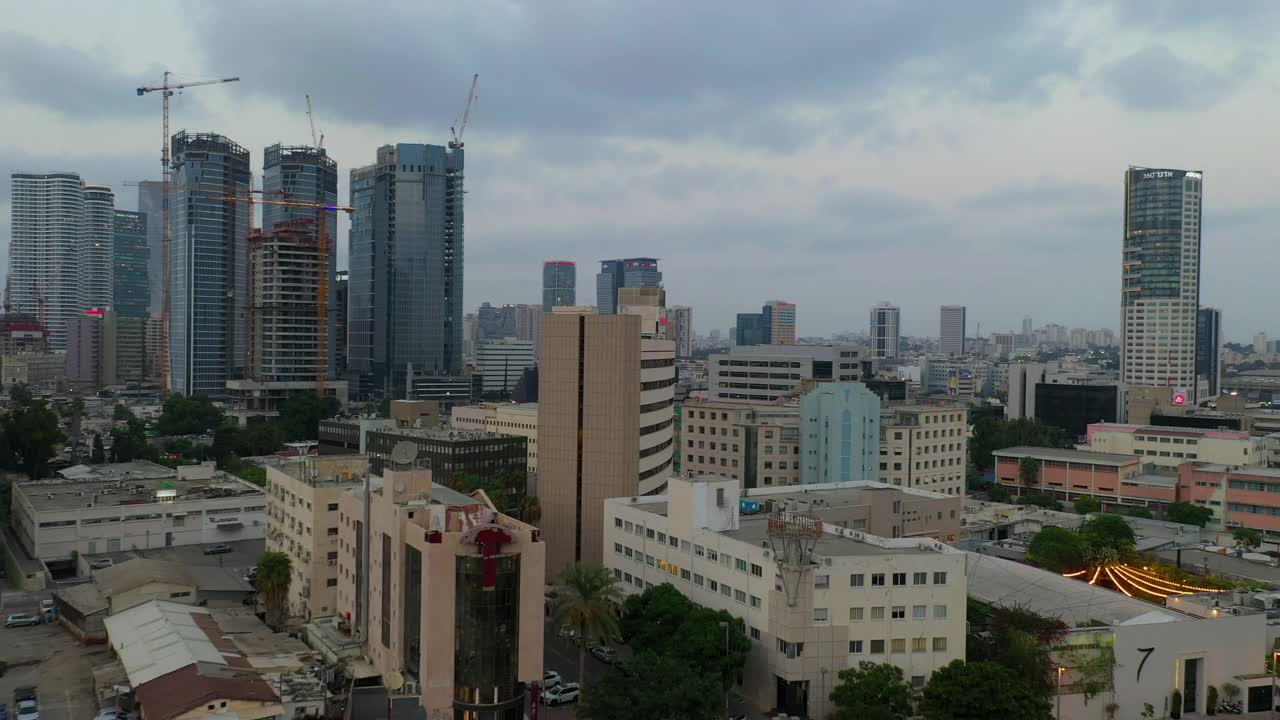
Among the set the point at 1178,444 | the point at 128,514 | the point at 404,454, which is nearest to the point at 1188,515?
the point at 1178,444

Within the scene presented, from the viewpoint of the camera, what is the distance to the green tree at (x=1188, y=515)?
8644 centimetres

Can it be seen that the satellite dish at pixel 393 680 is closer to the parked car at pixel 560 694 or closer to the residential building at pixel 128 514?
the parked car at pixel 560 694

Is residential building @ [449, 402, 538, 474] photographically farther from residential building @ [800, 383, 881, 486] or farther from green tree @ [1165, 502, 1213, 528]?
green tree @ [1165, 502, 1213, 528]

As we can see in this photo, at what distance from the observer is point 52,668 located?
48.9 m

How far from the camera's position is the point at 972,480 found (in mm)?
123688

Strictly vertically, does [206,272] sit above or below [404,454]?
Result: above

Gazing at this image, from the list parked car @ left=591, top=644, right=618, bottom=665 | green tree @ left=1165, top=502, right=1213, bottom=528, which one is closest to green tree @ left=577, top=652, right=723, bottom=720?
parked car @ left=591, top=644, right=618, bottom=665

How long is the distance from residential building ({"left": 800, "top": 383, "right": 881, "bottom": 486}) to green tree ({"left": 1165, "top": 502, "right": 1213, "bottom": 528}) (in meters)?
25.5

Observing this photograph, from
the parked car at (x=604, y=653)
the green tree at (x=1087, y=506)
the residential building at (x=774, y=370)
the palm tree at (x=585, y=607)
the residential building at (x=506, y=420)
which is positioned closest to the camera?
the palm tree at (x=585, y=607)

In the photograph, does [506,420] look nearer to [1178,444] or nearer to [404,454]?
[404,454]

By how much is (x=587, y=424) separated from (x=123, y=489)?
131ft

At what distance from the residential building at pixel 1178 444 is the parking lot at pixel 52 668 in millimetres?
96850

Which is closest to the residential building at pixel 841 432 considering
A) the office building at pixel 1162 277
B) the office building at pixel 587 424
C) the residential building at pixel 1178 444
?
the office building at pixel 587 424

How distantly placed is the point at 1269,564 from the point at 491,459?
55.8m
